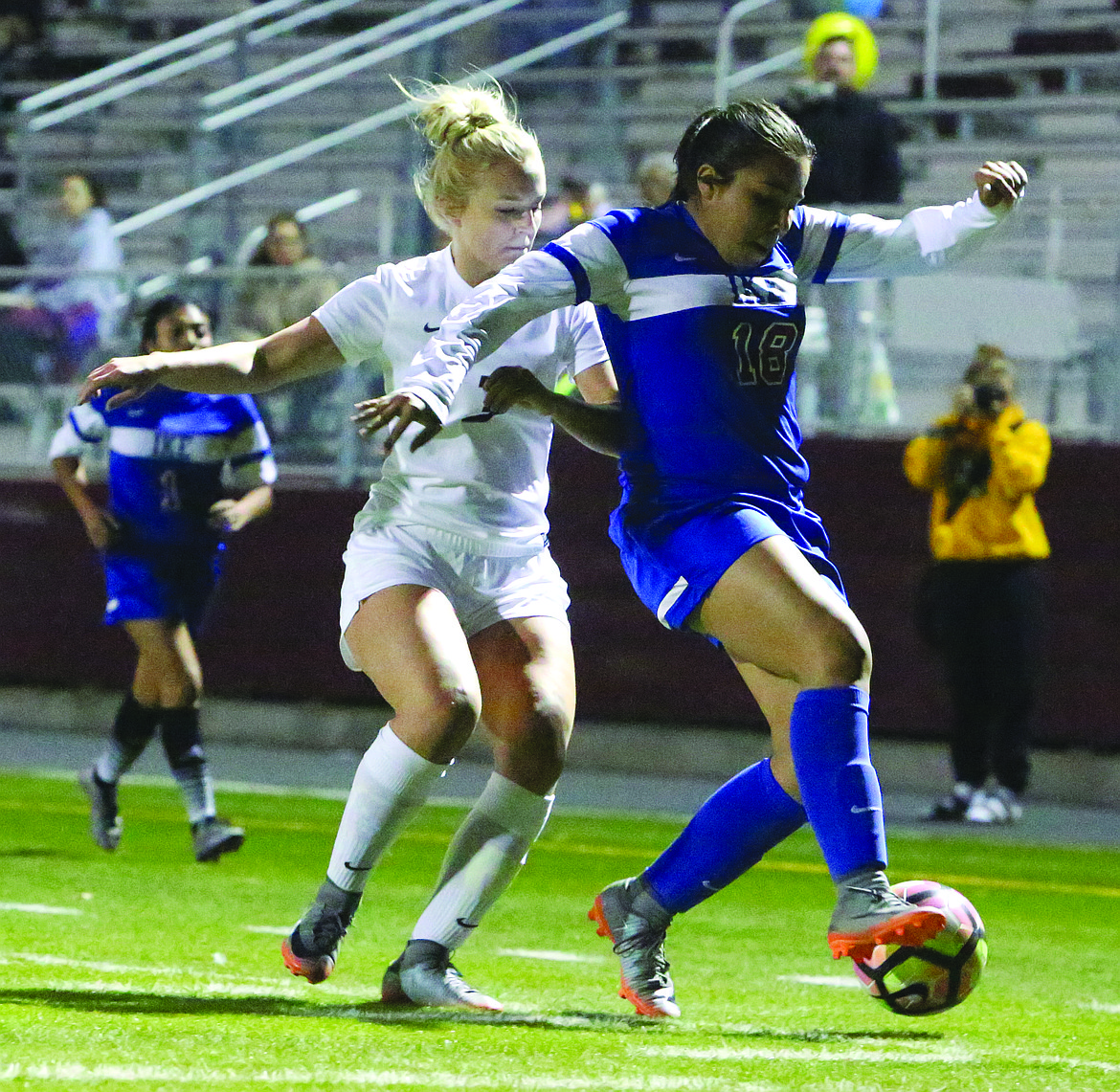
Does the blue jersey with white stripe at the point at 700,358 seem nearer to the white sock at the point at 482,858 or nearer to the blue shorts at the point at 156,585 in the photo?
the white sock at the point at 482,858

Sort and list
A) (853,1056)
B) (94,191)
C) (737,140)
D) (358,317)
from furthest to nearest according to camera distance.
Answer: (94,191)
(358,317)
(737,140)
(853,1056)

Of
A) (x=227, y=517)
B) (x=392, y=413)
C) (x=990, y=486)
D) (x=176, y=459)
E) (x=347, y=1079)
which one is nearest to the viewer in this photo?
(x=347, y=1079)

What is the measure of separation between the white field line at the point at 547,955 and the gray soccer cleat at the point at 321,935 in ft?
4.19

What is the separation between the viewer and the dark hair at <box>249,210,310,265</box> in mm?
12859

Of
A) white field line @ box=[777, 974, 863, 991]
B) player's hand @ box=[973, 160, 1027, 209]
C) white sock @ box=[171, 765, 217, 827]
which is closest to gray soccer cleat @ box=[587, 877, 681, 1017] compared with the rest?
white field line @ box=[777, 974, 863, 991]

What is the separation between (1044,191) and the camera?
36.7 feet

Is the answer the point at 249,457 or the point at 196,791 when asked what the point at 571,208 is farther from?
the point at 196,791

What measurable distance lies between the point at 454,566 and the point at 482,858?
68cm

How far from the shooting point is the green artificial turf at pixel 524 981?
4.07m

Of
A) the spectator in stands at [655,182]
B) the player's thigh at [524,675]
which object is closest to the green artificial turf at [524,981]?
the player's thigh at [524,675]

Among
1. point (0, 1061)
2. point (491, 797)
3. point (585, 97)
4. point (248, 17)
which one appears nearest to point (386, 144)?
point (585, 97)

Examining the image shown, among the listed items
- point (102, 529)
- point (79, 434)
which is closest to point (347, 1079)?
point (102, 529)

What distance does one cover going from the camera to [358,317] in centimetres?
510

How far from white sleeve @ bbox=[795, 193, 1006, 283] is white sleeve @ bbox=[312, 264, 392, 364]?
1007mm
